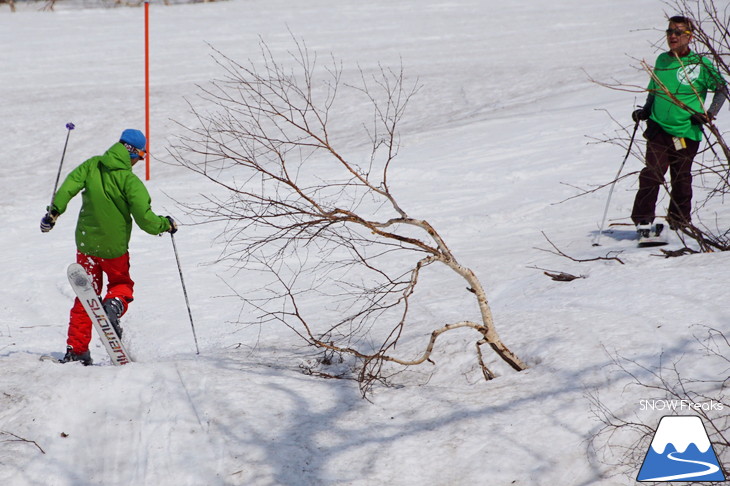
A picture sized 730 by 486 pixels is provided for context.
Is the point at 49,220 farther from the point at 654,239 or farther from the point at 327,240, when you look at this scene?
the point at 654,239


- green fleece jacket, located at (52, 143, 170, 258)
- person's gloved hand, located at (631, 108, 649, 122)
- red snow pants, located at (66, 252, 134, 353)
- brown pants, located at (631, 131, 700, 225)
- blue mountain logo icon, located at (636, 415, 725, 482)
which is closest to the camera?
blue mountain logo icon, located at (636, 415, 725, 482)

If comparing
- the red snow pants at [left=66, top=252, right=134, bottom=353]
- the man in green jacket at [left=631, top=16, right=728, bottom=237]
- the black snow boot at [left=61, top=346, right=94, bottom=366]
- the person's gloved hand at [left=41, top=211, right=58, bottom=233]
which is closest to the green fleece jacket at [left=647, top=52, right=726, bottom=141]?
the man in green jacket at [left=631, top=16, right=728, bottom=237]

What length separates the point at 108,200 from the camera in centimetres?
564

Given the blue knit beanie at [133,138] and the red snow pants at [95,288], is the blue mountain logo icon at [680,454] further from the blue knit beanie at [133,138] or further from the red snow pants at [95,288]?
the blue knit beanie at [133,138]

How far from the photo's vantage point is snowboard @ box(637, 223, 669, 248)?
722cm

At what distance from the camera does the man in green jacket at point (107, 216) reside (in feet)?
18.4

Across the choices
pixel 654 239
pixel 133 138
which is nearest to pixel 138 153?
pixel 133 138

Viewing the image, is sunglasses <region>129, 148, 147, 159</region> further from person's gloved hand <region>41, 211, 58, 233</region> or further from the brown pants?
the brown pants

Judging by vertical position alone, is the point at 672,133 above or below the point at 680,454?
above

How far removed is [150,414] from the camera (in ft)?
14.7

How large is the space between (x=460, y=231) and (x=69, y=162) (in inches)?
294

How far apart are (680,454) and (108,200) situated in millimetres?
4072

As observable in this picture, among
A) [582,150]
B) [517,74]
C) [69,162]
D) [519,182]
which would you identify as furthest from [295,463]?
[517,74]

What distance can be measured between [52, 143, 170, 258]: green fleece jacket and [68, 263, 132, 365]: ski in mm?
357
